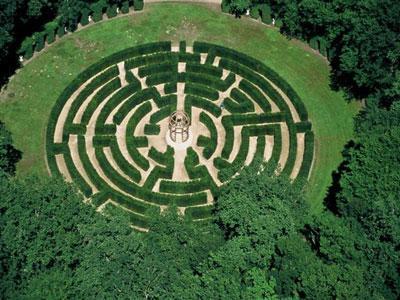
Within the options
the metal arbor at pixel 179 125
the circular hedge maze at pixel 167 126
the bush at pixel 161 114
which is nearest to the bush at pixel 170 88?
the circular hedge maze at pixel 167 126

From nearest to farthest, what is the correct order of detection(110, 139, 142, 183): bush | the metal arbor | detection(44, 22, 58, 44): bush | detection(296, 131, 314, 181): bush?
detection(296, 131, 314, 181): bush
detection(110, 139, 142, 183): bush
the metal arbor
detection(44, 22, 58, 44): bush

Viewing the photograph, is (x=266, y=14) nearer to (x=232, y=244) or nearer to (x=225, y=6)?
(x=225, y=6)

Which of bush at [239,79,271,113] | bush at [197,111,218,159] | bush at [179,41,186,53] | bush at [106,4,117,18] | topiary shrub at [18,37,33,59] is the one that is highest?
bush at [106,4,117,18]

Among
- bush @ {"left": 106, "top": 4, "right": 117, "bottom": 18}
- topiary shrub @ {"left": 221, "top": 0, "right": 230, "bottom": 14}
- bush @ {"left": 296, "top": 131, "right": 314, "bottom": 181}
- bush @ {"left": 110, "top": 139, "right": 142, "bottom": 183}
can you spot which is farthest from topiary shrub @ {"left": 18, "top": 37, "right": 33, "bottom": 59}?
bush @ {"left": 296, "top": 131, "right": 314, "bottom": 181}

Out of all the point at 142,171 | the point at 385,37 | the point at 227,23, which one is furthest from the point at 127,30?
the point at 385,37

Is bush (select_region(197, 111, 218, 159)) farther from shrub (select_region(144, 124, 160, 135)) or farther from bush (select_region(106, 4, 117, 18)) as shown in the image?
bush (select_region(106, 4, 117, 18))

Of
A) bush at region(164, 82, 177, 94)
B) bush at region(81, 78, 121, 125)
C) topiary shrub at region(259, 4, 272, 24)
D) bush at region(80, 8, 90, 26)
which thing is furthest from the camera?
topiary shrub at region(259, 4, 272, 24)

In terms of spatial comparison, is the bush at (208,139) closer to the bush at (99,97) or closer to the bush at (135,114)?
the bush at (135,114)

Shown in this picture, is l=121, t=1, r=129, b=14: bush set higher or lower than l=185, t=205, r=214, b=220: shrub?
Answer: higher
